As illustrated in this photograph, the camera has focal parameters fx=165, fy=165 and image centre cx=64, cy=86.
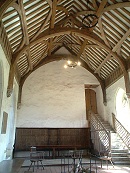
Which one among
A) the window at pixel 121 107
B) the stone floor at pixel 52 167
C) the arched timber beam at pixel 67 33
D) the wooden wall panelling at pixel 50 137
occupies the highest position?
the arched timber beam at pixel 67 33

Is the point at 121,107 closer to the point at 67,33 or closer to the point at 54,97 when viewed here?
the point at 54,97

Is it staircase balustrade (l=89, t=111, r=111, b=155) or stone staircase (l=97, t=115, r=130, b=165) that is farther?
staircase balustrade (l=89, t=111, r=111, b=155)

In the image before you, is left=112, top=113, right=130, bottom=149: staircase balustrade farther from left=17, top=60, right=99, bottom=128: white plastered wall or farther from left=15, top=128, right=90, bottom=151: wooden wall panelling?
left=17, top=60, right=99, bottom=128: white plastered wall

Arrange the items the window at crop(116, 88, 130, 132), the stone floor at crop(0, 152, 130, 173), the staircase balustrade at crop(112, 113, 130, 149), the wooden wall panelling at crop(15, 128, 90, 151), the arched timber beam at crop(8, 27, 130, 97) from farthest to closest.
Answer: the wooden wall panelling at crop(15, 128, 90, 151)
the window at crop(116, 88, 130, 132)
the staircase balustrade at crop(112, 113, 130, 149)
the arched timber beam at crop(8, 27, 130, 97)
the stone floor at crop(0, 152, 130, 173)

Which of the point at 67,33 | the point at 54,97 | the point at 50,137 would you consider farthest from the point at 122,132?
the point at 67,33

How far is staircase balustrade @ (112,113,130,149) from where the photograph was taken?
8.10 m

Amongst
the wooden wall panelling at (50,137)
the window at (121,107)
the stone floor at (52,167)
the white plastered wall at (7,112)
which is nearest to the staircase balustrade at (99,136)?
the wooden wall panelling at (50,137)

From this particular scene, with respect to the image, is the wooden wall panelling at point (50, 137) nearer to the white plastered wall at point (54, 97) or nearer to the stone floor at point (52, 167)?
the white plastered wall at point (54, 97)

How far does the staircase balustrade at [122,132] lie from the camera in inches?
319

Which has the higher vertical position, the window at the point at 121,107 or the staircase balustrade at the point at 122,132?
the window at the point at 121,107

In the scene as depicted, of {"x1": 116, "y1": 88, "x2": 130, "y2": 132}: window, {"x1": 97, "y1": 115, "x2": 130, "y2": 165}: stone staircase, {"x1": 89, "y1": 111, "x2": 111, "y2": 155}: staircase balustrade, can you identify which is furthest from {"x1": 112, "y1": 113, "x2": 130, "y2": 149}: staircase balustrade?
{"x1": 89, "y1": 111, "x2": 111, "y2": 155}: staircase balustrade

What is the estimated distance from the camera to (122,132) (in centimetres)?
866

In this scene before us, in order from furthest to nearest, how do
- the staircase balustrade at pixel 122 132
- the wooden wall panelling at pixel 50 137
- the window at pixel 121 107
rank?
the wooden wall panelling at pixel 50 137 → the window at pixel 121 107 → the staircase balustrade at pixel 122 132

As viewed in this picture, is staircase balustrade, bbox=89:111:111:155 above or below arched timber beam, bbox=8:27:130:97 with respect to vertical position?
below
